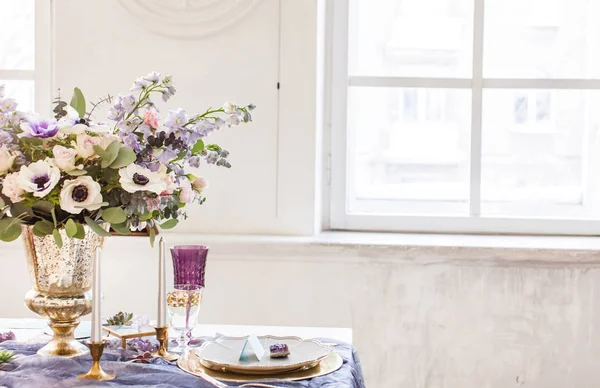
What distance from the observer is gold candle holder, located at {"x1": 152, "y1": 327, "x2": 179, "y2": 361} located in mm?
1424

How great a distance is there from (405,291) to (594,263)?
0.54 m

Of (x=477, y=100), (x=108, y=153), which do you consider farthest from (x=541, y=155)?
(x=108, y=153)

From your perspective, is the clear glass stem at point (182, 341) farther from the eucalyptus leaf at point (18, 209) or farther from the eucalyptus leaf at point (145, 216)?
the eucalyptus leaf at point (18, 209)

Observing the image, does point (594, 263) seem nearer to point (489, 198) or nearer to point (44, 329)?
point (489, 198)

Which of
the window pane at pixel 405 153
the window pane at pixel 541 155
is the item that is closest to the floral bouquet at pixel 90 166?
the window pane at pixel 405 153

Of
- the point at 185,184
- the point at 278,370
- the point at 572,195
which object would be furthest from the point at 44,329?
the point at 572,195

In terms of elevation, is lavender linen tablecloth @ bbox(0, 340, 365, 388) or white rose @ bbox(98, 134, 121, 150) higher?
white rose @ bbox(98, 134, 121, 150)

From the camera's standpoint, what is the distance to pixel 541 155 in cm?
266

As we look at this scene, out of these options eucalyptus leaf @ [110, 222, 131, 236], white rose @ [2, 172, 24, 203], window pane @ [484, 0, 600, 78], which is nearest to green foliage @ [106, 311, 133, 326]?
eucalyptus leaf @ [110, 222, 131, 236]

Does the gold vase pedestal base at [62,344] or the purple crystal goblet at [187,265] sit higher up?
the purple crystal goblet at [187,265]

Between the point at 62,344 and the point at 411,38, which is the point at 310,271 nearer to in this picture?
the point at 411,38

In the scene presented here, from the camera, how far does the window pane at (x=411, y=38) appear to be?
2.65m

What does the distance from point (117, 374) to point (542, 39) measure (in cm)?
190

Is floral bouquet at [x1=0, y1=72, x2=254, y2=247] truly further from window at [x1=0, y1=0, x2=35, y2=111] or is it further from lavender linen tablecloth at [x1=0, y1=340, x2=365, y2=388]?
window at [x1=0, y1=0, x2=35, y2=111]
